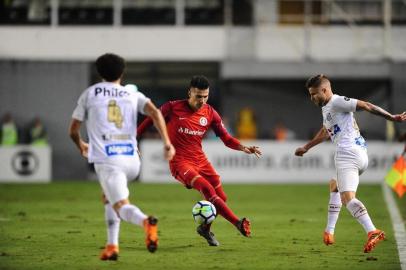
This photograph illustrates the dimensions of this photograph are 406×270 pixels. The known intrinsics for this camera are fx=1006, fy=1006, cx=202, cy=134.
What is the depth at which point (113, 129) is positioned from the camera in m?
9.70

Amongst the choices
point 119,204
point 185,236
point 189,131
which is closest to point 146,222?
point 119,204

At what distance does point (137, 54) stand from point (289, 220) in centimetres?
1754

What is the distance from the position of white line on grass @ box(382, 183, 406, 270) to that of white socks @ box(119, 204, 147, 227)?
278 cm

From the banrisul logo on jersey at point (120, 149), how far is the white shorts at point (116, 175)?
0.14ft

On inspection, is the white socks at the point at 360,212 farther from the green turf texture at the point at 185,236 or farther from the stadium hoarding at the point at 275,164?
the stadium hoarding at the point at 275,164

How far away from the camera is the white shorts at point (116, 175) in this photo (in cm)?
959

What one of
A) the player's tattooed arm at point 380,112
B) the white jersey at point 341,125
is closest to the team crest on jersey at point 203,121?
the white jersey at point 341,125

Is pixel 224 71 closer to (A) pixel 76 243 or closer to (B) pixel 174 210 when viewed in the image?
(B) pixel 174 210

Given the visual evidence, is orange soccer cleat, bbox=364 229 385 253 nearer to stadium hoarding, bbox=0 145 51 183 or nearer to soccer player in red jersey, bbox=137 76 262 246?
soccer player in red jersey, bbox=137 76 262 246

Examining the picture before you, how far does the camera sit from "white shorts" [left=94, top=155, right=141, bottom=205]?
959cm

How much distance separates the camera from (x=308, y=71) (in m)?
32.9

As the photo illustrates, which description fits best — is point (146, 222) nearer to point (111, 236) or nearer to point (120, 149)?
point (111, 236)

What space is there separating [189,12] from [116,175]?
25.1m

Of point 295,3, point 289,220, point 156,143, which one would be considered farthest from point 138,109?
point 295,3
